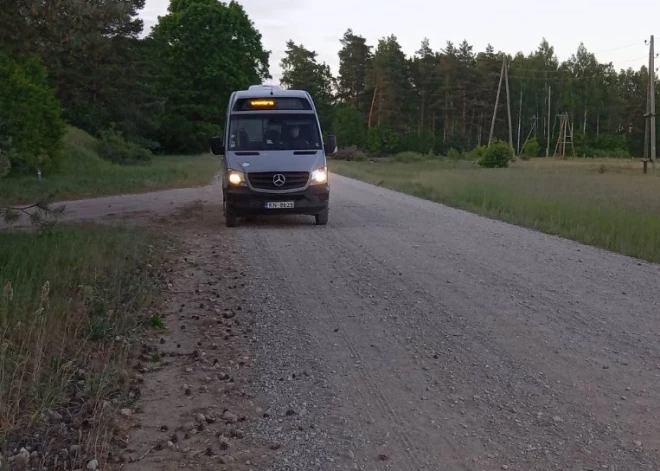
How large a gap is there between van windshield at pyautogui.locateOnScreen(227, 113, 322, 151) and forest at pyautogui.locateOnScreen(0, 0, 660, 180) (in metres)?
3.11

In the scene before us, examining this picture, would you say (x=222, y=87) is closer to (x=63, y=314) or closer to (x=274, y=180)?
(x=274, y=180)

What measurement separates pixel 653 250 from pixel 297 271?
6.09 meters

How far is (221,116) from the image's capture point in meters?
65.4

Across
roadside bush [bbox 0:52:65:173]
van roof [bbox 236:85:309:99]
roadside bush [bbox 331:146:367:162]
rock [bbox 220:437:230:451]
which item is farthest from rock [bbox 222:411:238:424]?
roadside bush [bbox 331:146:367:162]

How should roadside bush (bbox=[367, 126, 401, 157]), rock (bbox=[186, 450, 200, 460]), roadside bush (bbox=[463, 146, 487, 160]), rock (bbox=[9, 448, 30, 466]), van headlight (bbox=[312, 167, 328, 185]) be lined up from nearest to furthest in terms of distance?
rock (bbox=[9, 448, 30, 466]), rock (bbox=[186, 450, 200, 460]), van headlight (bbox=[312, 167, 328, 185]), roadside bush (bbox=[463, 146, 487, 160]), roadside bush (bbox=[367, 126, 401, 157])

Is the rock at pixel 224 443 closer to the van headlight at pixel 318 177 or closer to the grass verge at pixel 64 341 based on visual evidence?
the grass verge at pixel 64 341

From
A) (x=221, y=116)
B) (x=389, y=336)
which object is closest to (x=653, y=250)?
(x=389, y=336)

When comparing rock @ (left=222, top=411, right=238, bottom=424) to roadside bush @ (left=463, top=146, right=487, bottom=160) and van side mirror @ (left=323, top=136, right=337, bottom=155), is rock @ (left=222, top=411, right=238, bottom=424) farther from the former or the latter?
roadside bush @ (left=463, top=146, right=487, bottom=160)

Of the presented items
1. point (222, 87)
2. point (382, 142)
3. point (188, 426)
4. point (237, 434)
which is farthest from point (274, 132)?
point (382, 142)

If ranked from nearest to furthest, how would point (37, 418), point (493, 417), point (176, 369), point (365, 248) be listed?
point (37, 418)
point (493, 417)
point (176, 369)
point (365, 248)

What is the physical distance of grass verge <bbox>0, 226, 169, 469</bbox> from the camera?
4.63 m

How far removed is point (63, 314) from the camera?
6918mm

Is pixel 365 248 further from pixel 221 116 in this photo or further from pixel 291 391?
pixel 221 116

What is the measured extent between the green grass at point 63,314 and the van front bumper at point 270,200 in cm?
349
